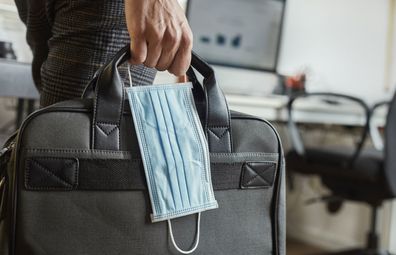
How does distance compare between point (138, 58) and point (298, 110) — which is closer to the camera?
point (138, 58)

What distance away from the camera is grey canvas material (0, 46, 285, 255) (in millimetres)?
581

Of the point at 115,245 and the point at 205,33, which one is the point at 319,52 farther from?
the point at 115,245

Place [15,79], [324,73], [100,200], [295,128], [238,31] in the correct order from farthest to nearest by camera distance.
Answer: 1. [324,73]
2. [238,31]
3. [295,128]
4. [15,79]
5. [100,200]

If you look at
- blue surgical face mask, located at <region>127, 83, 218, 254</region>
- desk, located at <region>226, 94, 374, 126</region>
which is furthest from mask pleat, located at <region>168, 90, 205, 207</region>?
desk, located at <region>226, 94, 374, 126</region>

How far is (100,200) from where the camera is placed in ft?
2.01

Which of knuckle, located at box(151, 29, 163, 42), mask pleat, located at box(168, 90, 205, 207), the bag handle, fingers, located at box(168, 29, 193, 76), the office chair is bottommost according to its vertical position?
the office chair

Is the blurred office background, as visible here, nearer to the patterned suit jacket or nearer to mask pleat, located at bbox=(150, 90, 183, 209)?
the patterned suit jacket

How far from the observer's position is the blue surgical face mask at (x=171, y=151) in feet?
2.12

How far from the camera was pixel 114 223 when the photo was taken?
0.62 meters

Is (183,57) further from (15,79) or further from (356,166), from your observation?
(356,166)

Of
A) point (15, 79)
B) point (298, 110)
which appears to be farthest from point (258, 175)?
point (298, 110)

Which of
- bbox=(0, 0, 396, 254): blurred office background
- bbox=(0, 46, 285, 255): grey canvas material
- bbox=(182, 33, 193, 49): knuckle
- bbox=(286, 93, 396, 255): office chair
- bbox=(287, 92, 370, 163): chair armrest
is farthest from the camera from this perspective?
bbox=(0, 0, 396, 254): blurred office background

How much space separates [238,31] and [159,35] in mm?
1603

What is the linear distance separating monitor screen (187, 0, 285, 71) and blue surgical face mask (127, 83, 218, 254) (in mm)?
1403
